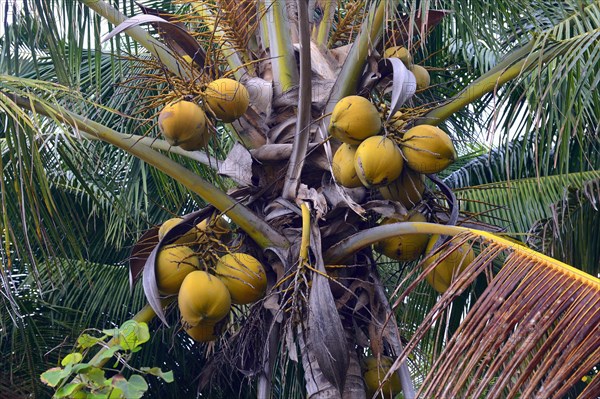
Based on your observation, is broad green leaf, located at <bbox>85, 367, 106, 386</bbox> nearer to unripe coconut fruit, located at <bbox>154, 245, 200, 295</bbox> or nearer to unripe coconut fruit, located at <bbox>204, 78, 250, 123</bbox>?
unripe coconut fruit, located at <bbox>154, 245, 200, 295</bbox>

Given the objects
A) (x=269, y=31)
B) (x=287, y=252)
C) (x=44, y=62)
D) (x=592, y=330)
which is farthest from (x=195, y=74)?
(x=44, y=62)

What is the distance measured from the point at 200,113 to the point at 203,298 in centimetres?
57

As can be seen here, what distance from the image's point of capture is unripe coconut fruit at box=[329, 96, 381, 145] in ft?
8.13

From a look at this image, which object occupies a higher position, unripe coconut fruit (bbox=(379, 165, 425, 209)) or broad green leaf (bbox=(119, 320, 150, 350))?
unripe coconut fruit (bbox=(379, 165, 425, 209))

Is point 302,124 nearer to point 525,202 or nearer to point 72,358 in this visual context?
point 72,358

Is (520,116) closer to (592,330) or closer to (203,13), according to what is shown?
(203,13)

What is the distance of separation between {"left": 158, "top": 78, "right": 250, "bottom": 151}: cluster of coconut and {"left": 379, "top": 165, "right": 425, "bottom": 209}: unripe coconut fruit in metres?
0.54

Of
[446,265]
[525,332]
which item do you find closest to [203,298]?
[446,265]

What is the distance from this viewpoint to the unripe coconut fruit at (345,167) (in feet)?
8.36

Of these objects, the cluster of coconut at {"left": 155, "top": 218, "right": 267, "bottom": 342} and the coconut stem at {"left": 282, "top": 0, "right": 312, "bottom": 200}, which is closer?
the cluster of coconut at {"left": 155, "top": 218, "right": 267, "bottom": 342}

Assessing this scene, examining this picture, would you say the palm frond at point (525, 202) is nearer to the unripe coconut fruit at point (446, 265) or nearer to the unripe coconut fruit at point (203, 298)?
the unripe coconut fruit at point (446, 265)

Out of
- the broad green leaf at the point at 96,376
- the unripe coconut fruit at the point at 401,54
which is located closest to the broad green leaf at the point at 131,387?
the broad green leaf at the point at 96,376

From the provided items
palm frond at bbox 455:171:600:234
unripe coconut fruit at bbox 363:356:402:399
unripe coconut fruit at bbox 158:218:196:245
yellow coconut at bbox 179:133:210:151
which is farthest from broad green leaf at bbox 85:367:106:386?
palm frond at bbox 455:171:600:234

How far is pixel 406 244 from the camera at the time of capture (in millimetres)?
2672
